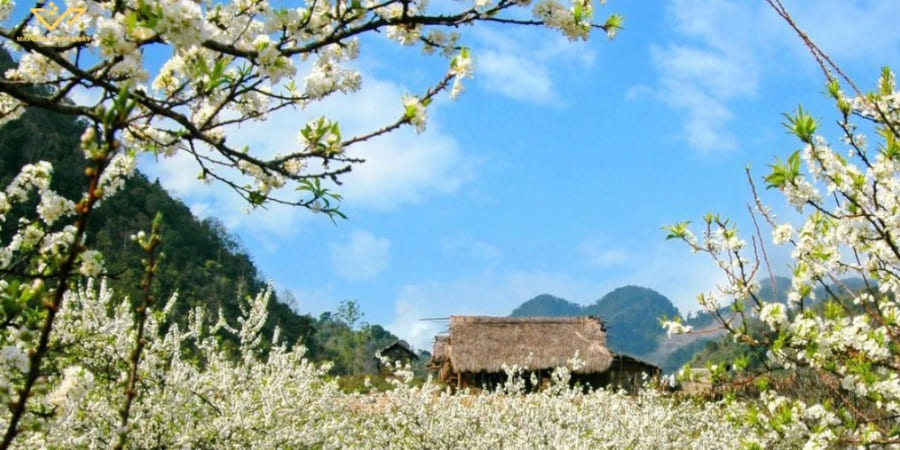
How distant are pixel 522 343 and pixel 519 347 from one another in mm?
341

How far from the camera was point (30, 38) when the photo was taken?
2889 millimetres

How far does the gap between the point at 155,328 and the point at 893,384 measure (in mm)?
5885

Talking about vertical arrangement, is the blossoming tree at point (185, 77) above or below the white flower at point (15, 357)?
above

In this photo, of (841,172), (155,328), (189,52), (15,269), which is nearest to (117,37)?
(189,52)

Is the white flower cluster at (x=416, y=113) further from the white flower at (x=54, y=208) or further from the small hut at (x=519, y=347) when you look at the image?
the small hut at (x=519, y=347)

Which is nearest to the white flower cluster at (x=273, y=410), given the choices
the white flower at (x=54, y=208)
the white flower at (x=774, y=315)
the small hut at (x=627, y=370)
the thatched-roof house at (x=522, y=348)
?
the white flower at (x=54, y=208)

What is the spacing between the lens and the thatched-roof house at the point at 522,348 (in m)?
30.5

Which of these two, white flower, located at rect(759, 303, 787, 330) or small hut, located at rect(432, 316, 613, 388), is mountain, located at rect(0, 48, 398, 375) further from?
white flower, located at rect(759, 303, 787, 330)

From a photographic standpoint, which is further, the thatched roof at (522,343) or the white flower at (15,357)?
the thatched roof at (522,343)

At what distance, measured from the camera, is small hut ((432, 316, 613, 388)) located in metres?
30.5

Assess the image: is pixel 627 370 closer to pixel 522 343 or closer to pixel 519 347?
pixel 522 343

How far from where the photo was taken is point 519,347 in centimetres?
3128

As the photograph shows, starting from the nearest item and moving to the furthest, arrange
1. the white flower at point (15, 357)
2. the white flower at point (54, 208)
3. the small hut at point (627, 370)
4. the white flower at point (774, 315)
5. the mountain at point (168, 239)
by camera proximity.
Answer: the white flower at point (15, 357), the white flower at point (54, 208), the white flower at point (774, 315), the small hut at point (627, 370), the mountain at point (168, 239)

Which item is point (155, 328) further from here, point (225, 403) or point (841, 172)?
point (841, 172)
